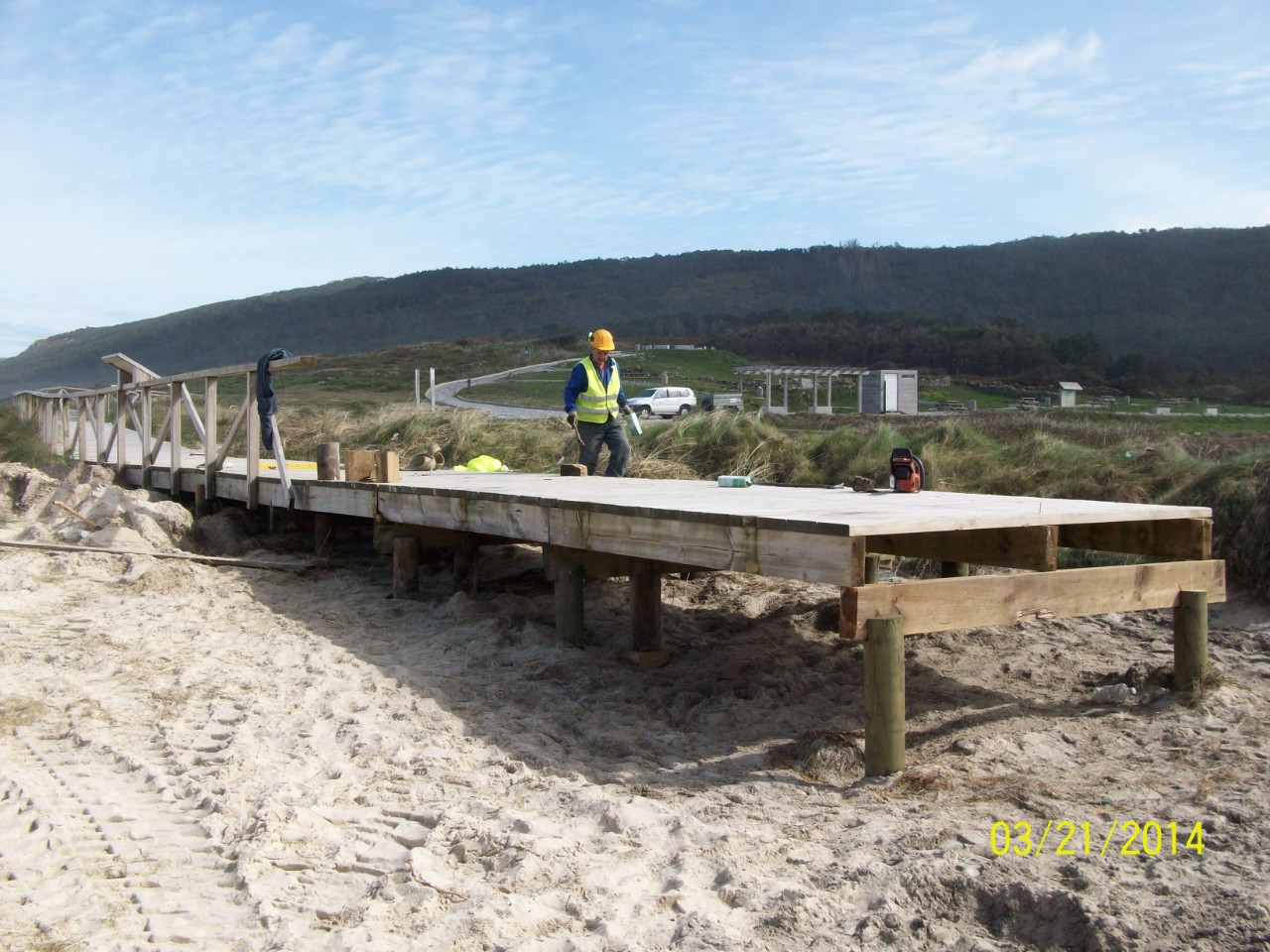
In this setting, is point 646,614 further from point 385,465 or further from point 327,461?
point 327,461

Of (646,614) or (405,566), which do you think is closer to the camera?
(646,614)

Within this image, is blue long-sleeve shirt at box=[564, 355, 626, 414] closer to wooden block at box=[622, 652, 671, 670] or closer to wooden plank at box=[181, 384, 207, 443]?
wooden block at box=[622, 652, 671, 670]

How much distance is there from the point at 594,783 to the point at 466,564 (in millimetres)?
4073

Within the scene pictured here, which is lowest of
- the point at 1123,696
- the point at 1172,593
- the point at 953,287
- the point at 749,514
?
the point at 1123,696

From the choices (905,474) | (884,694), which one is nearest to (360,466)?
(905,474)

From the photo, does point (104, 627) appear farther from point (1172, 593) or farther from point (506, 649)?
point (1172, 593)

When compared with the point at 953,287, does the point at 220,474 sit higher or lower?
lower

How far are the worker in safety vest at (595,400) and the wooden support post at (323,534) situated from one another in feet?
7.78

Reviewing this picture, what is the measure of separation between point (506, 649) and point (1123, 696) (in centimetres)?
349

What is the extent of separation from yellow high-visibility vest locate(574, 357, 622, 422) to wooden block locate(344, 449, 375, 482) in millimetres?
1878

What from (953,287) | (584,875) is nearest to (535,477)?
(584,875)

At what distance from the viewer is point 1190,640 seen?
5383mm

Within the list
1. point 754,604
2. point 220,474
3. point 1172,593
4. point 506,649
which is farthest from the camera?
point 220,474

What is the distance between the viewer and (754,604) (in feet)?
25.7
